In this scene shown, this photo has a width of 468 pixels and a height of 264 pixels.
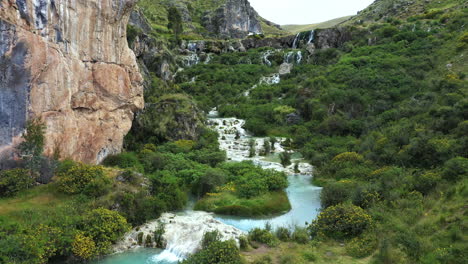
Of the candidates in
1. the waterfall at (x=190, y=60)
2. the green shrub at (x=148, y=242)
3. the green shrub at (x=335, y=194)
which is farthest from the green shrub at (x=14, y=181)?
the waterfall at (x=190, y=60)

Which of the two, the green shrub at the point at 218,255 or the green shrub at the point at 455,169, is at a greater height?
the green shrub at the point at 455,169

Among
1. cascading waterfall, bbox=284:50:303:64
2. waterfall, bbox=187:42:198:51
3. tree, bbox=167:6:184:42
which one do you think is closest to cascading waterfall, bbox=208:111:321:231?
cascading waterfall, bbox=284:50:303:64

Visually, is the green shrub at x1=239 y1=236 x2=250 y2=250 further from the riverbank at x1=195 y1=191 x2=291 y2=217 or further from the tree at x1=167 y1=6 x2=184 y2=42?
the tree at x1=167 y1=6 x2=184 y2=42

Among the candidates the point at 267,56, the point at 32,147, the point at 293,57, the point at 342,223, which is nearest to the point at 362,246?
the point at 342,223

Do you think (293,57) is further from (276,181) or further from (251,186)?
(251,186)

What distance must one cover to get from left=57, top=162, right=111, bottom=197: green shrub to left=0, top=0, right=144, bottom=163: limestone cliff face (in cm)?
398

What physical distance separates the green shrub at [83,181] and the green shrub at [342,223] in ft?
44.5

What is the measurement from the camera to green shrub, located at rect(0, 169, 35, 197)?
2228 cm

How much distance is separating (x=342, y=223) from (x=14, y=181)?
20383 mm

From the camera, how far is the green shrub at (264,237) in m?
19.6

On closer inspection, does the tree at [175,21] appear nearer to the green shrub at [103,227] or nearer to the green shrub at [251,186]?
the green shrub at [251,186]

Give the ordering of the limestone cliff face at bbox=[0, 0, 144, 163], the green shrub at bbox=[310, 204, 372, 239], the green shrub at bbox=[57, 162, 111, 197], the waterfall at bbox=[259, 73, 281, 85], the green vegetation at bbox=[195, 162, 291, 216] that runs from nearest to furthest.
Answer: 1. the green shrub at bbox=[310, 204, 372, 239]
2. the green shrub at bbox=[57, 162, 111, 197]
3. the limestone cliff face at bbox=[0, 0, 144, 163]
4. the green vegetation at bbox=[195, 162, 291, 216]
5. the waterfall at bbox=[259, 73, 281, 85]

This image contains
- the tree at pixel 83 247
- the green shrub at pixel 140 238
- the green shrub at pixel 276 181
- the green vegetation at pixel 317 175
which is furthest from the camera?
the green shrub at pixel 276 181

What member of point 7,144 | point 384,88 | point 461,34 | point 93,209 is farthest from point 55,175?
point 461,34
